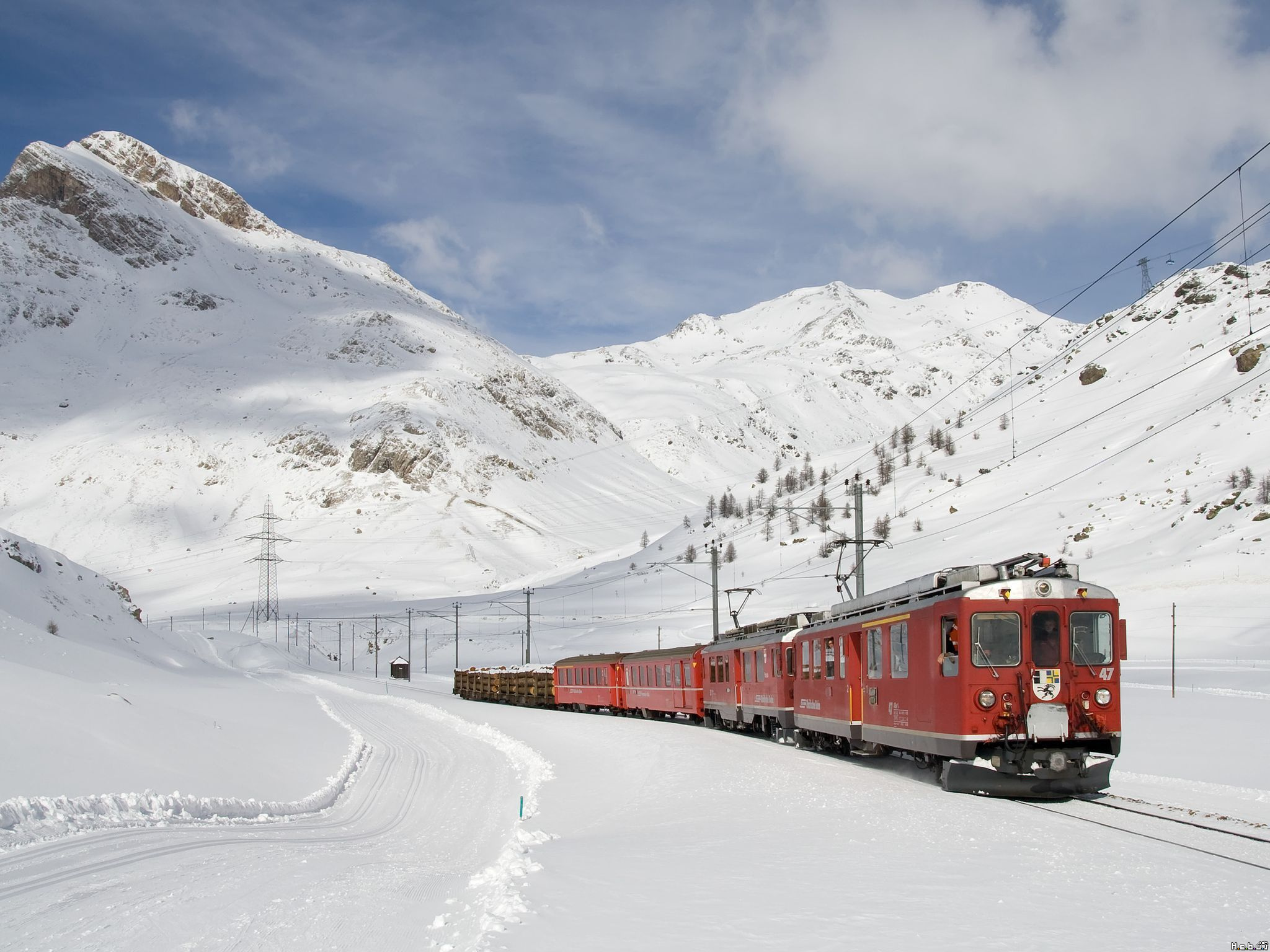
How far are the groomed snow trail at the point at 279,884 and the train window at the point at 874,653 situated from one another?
24.4ft

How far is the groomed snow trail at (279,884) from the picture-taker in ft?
27.5

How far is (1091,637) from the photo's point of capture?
16578 mm

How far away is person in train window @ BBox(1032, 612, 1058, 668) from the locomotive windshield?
30 cm

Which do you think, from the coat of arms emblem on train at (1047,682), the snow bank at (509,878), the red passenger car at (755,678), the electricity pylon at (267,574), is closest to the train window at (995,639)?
the coat of arms emblem on train at (1047,682)

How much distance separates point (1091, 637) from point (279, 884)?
41.2ft

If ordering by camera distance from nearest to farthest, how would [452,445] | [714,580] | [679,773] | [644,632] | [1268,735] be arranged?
[679,773] → [1268,735] → [714,580] → [644,632] → [452,445]

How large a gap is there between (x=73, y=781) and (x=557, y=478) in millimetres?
182271

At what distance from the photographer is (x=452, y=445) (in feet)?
589

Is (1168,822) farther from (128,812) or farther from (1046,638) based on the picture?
(128,812)

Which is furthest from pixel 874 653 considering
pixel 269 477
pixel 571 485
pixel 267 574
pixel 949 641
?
pixel 571 485

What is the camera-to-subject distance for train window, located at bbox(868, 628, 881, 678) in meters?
20.0

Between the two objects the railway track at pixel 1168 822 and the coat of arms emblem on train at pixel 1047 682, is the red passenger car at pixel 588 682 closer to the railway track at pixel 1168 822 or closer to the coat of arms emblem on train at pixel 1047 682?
the coat of arms emblem on train at pixel 1047 682

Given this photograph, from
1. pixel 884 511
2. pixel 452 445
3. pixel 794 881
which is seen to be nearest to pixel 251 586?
pixel 452 445

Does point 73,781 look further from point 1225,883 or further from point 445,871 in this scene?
point 1225,883
